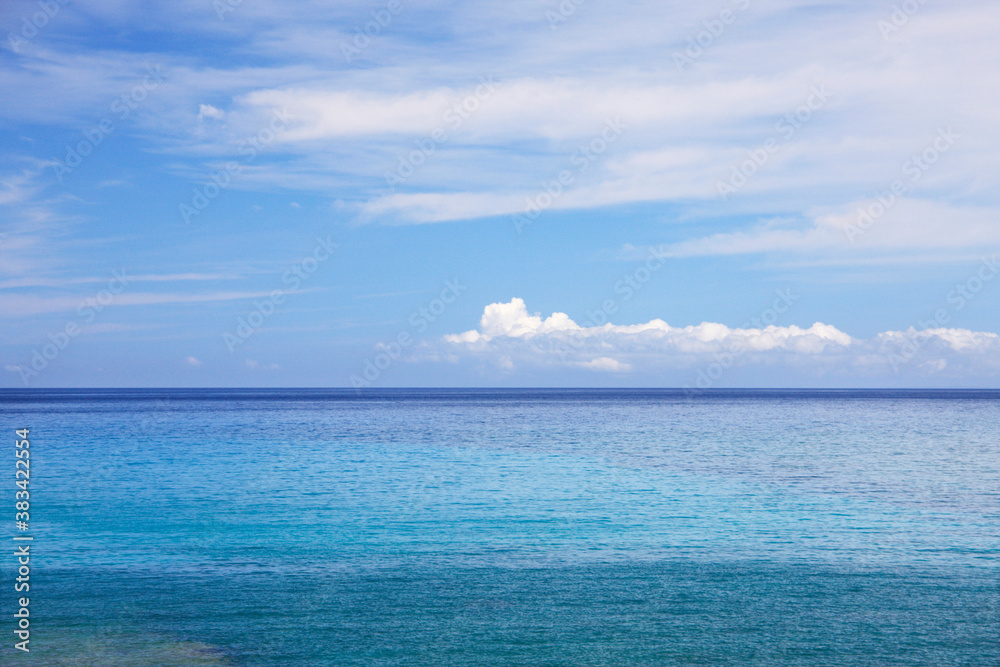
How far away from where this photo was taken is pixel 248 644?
13.6m

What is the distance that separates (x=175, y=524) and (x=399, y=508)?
24.3ft

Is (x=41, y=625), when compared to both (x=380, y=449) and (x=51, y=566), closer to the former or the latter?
(x=51, y=566)

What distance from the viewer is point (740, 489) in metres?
33.5

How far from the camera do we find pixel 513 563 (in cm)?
1948

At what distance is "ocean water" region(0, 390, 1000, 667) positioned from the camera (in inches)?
535

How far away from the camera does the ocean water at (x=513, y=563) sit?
44.6 ft

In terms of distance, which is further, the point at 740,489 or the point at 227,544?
the point at 740,489

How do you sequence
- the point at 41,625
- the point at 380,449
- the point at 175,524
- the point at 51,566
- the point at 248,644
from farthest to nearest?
the point at 380,449, the point at 175,524, the point at 51,566, the point at 41,625, the point at 248,644

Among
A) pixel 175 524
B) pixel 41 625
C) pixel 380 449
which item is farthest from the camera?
pixel 380 449

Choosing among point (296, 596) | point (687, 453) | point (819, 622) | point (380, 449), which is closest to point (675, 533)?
point (819, 622)

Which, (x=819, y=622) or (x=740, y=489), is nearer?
(x=819, y=622)

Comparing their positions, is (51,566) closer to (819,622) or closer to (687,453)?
(819,622)

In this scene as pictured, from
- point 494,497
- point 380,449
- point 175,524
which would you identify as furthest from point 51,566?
point 380,449

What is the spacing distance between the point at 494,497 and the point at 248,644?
18379 millimetres
